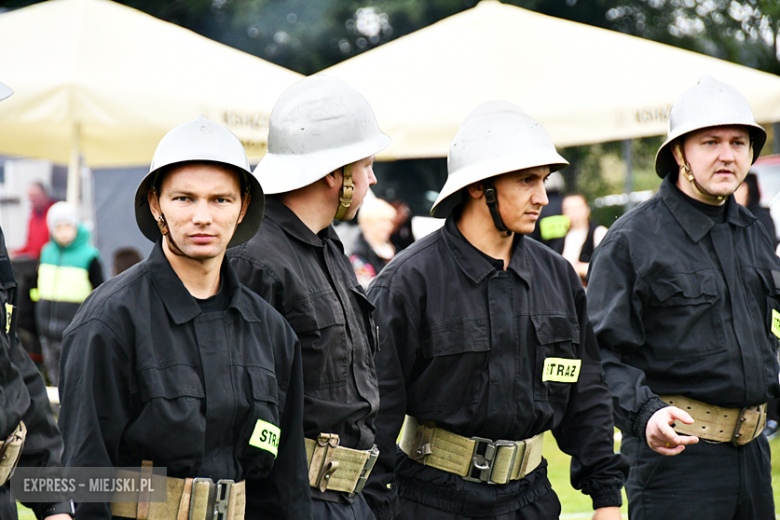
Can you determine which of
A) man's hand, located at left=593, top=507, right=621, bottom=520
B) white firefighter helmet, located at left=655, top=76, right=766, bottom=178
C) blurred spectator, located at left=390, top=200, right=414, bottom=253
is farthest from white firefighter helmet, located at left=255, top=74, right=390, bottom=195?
blurred spectator, located at left=390, top=200, right=414, bottom=253

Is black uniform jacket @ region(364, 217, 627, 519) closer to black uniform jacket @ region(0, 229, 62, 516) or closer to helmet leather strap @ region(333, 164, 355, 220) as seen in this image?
helmet leather strap @ region(333, 164, 355, 220)

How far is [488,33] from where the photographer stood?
8086 millimetres

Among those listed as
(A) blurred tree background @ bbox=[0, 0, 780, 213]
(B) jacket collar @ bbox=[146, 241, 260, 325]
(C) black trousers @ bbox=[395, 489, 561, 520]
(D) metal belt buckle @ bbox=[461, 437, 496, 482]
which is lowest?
(C) black trousers @ bbox=[395, 489, 561, 520]

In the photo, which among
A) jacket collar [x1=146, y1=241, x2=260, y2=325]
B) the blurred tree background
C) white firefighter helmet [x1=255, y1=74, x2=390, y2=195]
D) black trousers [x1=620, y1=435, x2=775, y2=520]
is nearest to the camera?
jacket collar [x1=146, y1=241, x2=260, y2=325]

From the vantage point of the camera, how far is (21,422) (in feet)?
9.06

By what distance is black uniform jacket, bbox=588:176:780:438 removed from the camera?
11.8 ft

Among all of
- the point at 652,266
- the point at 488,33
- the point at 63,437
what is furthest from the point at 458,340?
the point at 488,33

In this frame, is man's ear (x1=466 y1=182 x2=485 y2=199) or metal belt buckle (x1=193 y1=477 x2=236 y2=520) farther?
man's ear (x1=466 y1=182 x2=485 y2=199)

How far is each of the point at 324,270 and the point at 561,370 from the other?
3.19 feet

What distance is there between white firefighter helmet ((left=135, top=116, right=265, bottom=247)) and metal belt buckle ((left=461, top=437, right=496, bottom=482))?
44.9 inches

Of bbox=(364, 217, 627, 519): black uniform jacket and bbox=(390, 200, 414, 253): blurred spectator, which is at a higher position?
bbox=(390, 200, 414, 253): blurred spectator

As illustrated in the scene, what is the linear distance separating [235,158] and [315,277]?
50 cm

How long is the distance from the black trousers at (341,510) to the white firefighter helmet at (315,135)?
965 millimetres

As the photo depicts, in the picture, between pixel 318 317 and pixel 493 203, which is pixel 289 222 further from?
pixel 493 203
